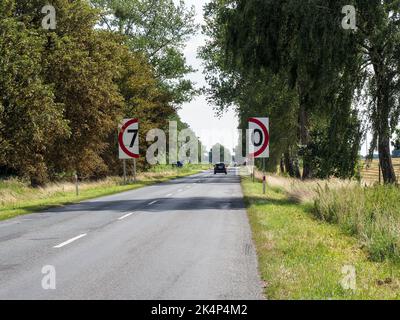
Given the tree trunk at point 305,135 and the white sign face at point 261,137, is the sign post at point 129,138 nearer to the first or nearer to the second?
the tree trunk at point 305,135

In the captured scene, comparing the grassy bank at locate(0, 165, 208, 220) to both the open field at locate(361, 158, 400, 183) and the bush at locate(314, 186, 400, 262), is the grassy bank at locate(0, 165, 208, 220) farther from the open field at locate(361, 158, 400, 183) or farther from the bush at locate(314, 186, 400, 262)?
the open field at locate(361, 158, 400, 183)

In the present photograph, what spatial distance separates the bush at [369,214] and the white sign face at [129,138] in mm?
29335

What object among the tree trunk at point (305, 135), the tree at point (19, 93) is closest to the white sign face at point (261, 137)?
the tree at point (19, 93)

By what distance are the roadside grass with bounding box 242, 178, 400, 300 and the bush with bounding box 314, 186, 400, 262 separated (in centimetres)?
30

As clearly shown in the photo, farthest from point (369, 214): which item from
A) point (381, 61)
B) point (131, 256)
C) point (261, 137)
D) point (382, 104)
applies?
point (261, 137)

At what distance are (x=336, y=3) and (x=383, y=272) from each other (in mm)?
13998

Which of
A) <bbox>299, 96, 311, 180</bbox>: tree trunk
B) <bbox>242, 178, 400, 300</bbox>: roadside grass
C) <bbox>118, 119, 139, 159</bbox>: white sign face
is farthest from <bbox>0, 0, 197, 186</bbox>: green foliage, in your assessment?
<bbox>242, 178, 400, 300</bbox>: roadside grass

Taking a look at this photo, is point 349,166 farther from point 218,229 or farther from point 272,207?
point 218,229

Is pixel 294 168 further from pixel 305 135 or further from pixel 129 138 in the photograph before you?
pixel 129 138

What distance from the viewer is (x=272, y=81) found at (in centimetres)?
2345

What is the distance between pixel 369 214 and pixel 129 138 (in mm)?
34268

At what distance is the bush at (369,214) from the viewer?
962 cm

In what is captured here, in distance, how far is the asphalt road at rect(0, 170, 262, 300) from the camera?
22.6 ft
